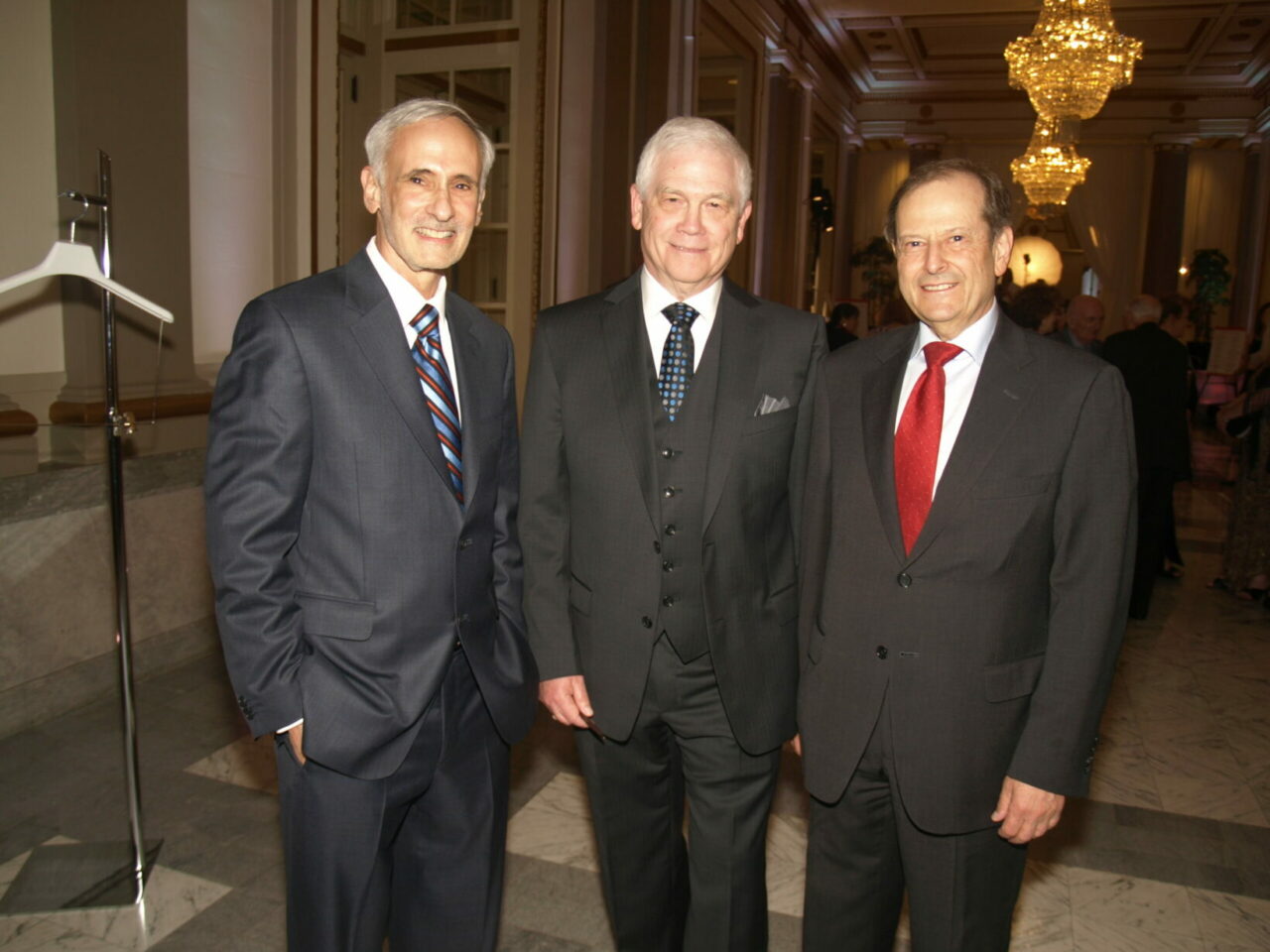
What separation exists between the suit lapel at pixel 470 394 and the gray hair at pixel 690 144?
41 cm

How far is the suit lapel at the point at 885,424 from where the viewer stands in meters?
1.68

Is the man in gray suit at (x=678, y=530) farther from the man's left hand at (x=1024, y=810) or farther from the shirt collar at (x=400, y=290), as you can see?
the man's left hand at (x=1024, y=810)

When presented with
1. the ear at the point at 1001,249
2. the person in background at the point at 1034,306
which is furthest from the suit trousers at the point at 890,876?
the person in background at the point at 1034,306

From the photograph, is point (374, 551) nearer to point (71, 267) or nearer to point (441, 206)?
point (441, 206)

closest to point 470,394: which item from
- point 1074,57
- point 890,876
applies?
point 890,876

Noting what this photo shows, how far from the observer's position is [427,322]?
1716 mm

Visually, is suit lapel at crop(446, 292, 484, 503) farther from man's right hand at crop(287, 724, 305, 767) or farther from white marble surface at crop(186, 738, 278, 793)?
white marble surface at crop(186, 738, 278, 793)

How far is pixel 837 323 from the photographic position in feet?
27.1

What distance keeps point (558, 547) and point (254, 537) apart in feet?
1.97

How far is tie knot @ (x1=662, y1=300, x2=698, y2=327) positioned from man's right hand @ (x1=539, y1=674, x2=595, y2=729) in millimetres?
709

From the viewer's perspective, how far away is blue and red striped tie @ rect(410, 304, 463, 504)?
5.60 ft

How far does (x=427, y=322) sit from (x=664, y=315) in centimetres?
46

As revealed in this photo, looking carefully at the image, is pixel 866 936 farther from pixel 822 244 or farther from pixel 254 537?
pixel 822 244

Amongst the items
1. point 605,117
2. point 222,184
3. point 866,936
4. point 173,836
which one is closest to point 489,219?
point 605,117
